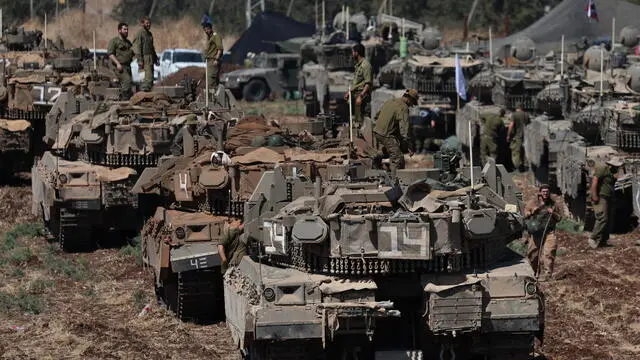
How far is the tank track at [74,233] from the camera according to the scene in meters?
20.2

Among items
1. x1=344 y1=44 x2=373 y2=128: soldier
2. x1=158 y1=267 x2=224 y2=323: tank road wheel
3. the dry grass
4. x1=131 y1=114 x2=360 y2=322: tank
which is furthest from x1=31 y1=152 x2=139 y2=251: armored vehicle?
the dry grass

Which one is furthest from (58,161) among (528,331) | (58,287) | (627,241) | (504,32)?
(504,32)

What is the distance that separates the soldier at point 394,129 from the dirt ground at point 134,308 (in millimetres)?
2354

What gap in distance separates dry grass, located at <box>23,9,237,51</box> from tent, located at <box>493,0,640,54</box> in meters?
16.1

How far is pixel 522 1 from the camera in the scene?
2317 inches

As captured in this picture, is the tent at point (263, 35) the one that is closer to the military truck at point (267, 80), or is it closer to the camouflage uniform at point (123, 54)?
→ the military truck at point (267, 80)

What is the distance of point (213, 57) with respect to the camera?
2352cm

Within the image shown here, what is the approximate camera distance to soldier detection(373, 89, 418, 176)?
1817 centimetres

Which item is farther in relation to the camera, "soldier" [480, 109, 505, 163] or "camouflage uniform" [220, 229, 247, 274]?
"soldier" [480, 109, 505, 163]

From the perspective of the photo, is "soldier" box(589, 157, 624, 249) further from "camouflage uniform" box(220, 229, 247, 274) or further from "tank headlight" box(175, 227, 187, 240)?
"camouflage uniform" box(220, 229, 247, 274)

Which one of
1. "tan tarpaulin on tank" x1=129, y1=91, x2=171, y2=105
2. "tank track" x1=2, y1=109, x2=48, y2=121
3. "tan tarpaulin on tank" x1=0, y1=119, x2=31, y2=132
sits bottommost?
"tan tarpaulin on tank" x1=0, y1=119, x2=31, y2=132

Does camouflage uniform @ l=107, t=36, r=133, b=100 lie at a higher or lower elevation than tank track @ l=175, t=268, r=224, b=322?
higher

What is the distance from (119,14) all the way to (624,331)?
4646 cm

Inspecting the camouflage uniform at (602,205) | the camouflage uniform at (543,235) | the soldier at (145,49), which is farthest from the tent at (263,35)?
the camouflage uniform at (543,235)
